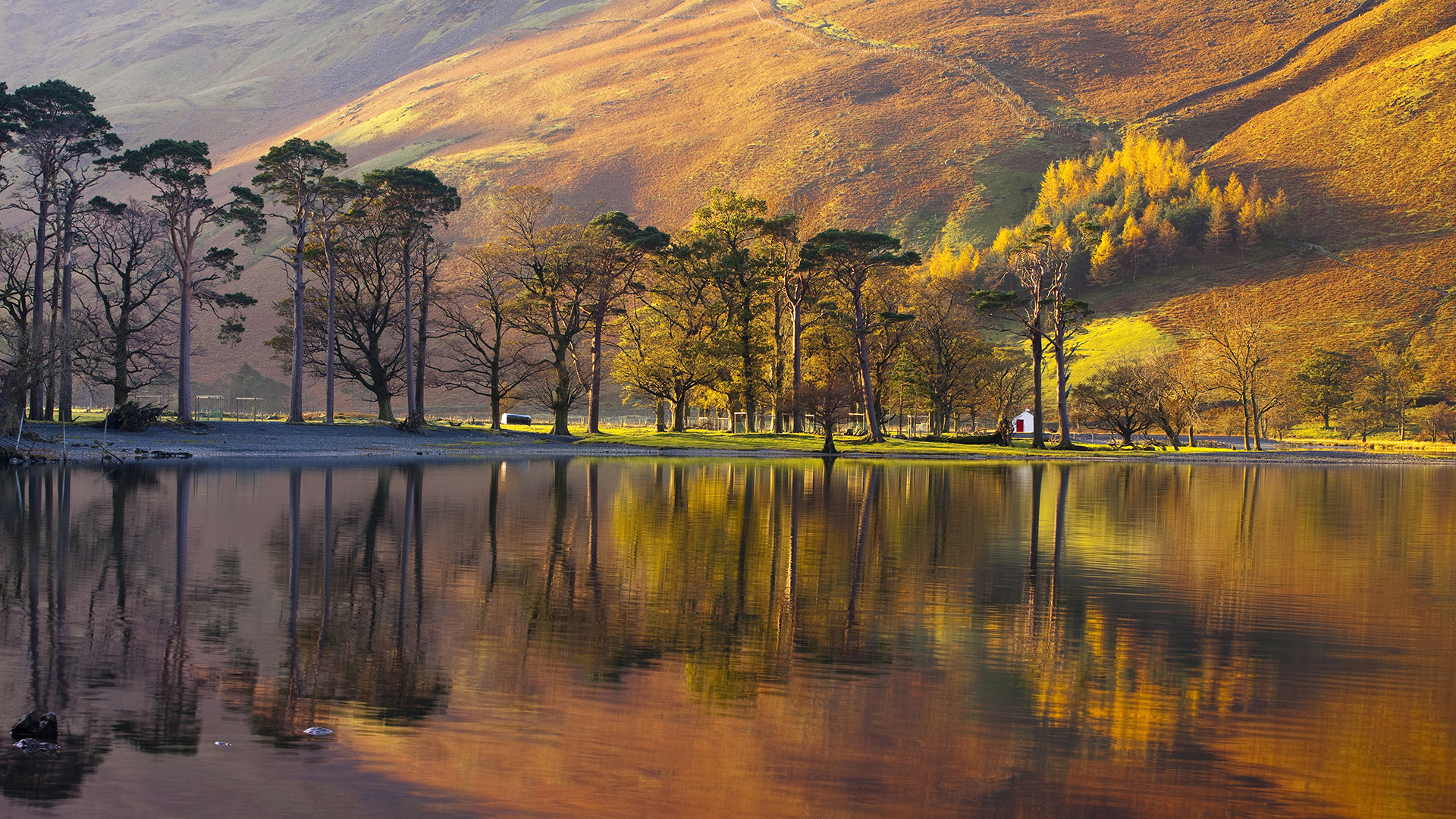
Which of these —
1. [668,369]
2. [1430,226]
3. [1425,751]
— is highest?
[1430,226]

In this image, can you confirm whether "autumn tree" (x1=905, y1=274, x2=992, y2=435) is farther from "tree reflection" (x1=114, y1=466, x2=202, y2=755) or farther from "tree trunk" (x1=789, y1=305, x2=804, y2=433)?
"tree reflection" (x1=114, y1=466, x2=202, y2=755)

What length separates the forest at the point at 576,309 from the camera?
59250mm

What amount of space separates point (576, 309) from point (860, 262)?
19751 mm

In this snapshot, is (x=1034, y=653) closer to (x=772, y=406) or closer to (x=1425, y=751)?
(x=1425, y=751)

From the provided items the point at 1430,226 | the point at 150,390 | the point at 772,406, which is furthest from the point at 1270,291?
the point at 150,390

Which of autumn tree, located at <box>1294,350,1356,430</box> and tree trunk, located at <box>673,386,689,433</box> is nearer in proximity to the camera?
tree trunk, located at <box>673,386,689,433</box>

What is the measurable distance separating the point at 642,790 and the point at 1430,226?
7283 inches

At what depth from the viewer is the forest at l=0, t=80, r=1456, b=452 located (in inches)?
2333

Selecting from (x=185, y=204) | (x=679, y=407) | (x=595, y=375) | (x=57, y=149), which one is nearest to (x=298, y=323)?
(x=185, y=204)

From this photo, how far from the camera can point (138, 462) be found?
150 feet

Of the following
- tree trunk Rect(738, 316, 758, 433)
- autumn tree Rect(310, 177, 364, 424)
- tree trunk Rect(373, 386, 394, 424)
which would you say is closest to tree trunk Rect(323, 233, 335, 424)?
autumn tree Rect(310, 177, 364, 424)

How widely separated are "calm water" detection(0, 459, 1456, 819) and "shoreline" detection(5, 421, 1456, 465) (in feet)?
85.2

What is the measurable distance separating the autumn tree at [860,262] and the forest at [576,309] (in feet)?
0.75

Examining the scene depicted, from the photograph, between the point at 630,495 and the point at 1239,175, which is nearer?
the point at 630,495
